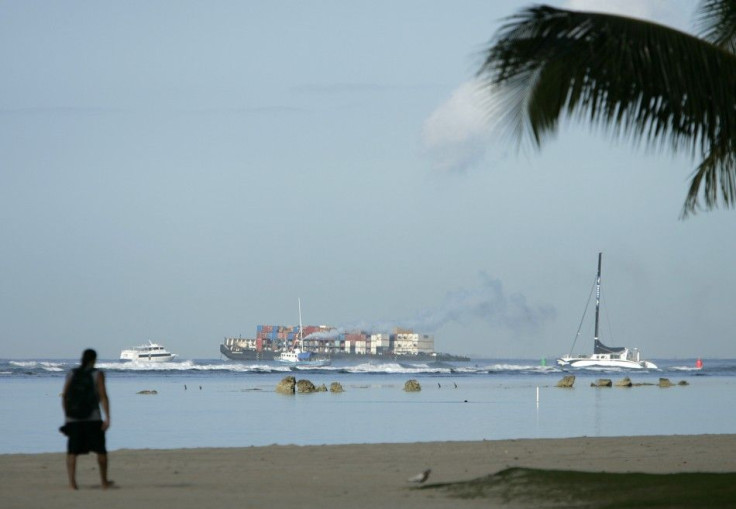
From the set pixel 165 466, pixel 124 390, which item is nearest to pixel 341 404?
pixel 124 390

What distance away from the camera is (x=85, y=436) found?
1370 centimetres

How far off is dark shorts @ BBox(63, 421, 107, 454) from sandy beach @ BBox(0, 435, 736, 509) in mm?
552

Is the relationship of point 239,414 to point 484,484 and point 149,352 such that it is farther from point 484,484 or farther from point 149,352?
point 149,352

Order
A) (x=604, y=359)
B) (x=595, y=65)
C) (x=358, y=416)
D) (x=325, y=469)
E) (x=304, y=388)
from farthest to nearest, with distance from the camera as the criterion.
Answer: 1. (x=604, y=359)
2. (x=304, y=388)
3. (x=358, y=416)
4. (x=325, y=469)
5. (x=595, y=65)

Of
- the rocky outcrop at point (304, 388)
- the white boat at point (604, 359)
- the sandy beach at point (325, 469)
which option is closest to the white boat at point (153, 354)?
the white boat at point (604, 359)

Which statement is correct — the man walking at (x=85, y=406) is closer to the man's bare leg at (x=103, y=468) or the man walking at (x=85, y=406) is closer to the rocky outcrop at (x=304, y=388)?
the man's bare leg at (x=103, y=468)

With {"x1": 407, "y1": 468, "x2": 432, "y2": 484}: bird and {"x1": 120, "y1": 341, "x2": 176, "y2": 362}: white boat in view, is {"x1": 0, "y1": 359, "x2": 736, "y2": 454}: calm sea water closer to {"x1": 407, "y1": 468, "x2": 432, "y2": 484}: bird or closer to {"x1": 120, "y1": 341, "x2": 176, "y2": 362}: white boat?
{"x1": 407, "y1": 468, "x2": 432, "y2": 484}: bird

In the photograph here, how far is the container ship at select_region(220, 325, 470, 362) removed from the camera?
173 m

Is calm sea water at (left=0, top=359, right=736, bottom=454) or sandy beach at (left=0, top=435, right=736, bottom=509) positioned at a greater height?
sandy beach at (left=0, top=435, right=736, bottom=509)

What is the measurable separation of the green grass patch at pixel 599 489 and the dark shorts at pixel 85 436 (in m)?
4.03

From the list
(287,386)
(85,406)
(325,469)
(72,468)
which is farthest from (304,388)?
(85,406)

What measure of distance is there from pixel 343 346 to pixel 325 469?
519 feet

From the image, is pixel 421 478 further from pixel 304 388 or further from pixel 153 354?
pixel 153 354

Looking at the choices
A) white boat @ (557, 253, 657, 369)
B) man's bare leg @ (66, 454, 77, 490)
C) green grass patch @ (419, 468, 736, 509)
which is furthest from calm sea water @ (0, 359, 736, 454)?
white boat @ (557, 253, 657, 369)
